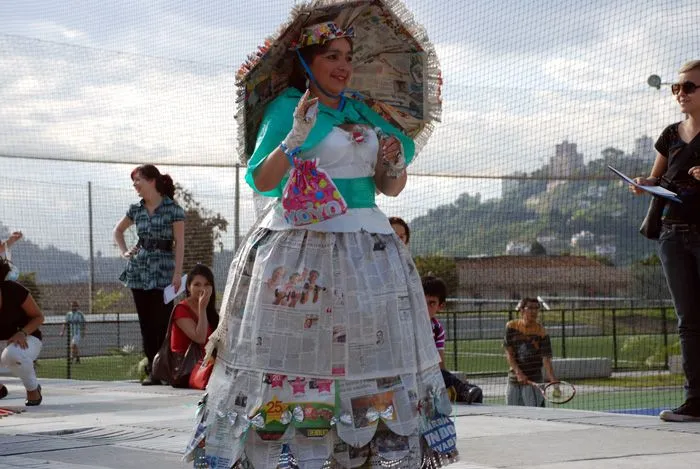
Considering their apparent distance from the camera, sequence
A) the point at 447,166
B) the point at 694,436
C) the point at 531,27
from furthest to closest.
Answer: the point at 447,166 → the point at 531,27 → the point at 694,436

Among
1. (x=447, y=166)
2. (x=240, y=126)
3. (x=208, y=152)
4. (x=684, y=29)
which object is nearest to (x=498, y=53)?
(x=447, y=166)

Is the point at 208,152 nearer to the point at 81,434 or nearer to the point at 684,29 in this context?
the point at 684,29

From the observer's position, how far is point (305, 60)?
170 inches

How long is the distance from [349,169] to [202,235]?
9680 mm

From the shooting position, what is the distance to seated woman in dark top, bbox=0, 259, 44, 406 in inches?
316

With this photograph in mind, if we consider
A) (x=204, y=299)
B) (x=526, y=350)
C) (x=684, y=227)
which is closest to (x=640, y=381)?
(x=526, y=350)

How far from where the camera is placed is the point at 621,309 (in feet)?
53.5

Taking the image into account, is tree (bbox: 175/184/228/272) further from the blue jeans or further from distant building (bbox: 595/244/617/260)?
the blue jeans

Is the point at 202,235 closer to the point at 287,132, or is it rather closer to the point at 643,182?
the point at 643,182

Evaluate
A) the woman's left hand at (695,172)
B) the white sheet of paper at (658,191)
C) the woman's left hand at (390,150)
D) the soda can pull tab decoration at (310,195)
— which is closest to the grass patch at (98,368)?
the white sheet of paper at (658,191)

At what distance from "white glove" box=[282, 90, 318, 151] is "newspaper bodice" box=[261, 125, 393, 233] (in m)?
0.14

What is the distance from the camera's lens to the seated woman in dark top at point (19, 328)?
8031 millimetres

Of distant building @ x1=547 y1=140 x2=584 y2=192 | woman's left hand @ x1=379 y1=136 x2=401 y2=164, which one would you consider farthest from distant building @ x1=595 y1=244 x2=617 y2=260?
woman's left hand @ x1=379 y1=136 x2=401 y2=164

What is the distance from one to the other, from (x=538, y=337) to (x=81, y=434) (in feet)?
15.8
